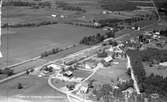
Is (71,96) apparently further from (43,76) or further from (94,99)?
(43,76)

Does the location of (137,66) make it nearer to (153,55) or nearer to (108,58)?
(108,58)

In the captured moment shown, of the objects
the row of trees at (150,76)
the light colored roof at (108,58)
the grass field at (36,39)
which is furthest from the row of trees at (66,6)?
the light colored roof at (108,58)

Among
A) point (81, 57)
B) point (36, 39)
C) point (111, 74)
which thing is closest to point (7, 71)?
point (81, 57)

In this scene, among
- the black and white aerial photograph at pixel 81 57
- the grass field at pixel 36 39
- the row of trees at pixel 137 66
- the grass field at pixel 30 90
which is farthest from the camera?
the grass field at pixel 36 39

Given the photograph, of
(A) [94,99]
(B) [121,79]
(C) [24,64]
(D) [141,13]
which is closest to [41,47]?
(C) [24,64]

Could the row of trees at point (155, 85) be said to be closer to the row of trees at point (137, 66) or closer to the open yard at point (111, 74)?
the row of trees at point (137, 66)

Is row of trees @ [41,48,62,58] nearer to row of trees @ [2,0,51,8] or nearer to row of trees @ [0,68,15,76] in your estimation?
row of trees @ [0,68,15,76]

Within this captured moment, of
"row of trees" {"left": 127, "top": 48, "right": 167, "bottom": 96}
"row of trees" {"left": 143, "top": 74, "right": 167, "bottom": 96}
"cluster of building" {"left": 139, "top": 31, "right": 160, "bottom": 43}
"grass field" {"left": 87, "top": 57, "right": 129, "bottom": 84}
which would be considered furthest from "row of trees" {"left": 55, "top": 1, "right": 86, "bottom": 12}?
"row of trees" {"left": 143, "top": 74, "right": 167, "bottom": 96}

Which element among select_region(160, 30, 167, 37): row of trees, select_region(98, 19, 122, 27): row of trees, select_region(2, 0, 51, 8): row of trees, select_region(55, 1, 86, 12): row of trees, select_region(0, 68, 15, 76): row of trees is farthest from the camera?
select_region(55, 1, 86, 12): row of trees
